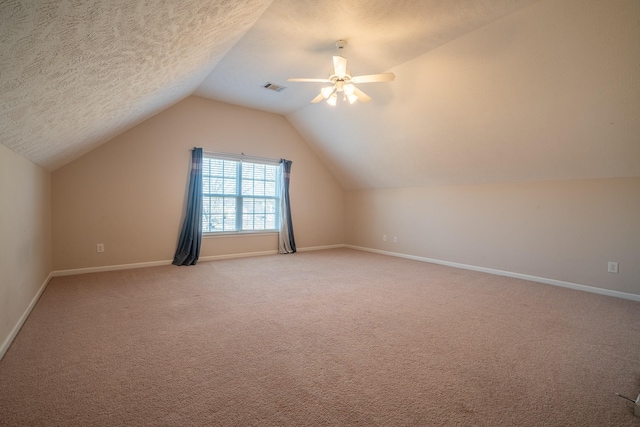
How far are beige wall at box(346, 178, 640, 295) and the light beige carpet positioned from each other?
1.55 feet

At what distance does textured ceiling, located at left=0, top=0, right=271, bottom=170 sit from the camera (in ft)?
3.53

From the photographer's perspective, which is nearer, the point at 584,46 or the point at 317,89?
the point at 584,46

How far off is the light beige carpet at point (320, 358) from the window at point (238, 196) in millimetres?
2002

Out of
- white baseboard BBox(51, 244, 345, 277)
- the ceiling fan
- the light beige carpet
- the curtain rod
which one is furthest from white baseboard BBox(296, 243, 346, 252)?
the ceiling fan

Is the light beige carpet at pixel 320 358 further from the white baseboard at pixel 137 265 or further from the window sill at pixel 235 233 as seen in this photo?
the window sill at pixel 235 233

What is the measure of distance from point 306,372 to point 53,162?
3781 millimetres

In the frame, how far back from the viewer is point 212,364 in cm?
187

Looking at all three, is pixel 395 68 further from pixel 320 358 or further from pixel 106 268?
pixel 106 268

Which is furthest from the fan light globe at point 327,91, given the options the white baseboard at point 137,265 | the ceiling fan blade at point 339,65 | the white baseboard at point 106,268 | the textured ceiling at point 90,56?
the white baseboard at point 106,268

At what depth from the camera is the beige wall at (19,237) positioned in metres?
2.05

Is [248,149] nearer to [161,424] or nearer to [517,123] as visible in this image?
[517,123]

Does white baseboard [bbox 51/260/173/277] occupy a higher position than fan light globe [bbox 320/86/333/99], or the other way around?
fan light globe [bbox 320/86/333/99]

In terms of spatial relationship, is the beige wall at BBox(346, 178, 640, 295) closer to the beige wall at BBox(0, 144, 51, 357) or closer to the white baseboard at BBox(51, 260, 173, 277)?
the white baseboard at BBox(51, 260, 173, 277)

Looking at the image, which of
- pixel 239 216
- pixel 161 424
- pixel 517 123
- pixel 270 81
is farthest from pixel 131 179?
pixel 517 123
